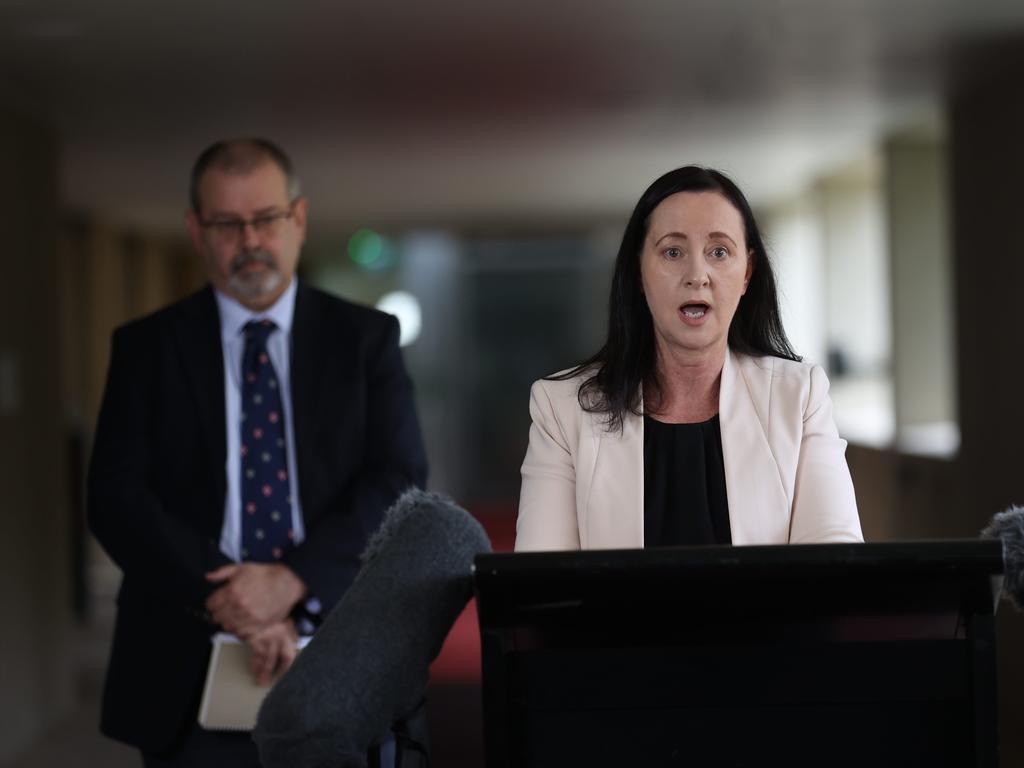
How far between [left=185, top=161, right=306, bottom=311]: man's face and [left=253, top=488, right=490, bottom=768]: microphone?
1.22 meters

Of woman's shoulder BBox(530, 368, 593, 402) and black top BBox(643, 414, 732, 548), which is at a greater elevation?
woman's shoulder BBox(530, 368, 593, 402)

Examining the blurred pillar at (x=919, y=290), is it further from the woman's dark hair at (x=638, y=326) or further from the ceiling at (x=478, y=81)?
the woman's dark hair at (x=638, y=326)

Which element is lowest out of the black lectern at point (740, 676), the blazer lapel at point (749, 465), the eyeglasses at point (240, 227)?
the black lectern at point (740, 676)

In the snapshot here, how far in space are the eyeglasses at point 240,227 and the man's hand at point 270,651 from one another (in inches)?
27.1

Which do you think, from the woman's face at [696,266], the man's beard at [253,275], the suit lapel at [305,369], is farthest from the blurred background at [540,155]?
the woman's face at [696,266]

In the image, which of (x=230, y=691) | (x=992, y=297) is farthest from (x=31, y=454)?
(x=992, y=297)

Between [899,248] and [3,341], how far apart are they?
5.15m

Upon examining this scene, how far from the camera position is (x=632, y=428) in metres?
1.35

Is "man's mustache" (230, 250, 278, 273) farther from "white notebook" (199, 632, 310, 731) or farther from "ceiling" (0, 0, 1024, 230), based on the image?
"ceiling" (0, 0, 1024, 230)

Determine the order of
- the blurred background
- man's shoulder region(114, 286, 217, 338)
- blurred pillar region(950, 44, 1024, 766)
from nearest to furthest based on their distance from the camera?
man's shoulder region(114, 286, 217, 338) → the blurred background → blurred pillar region(950, 44, 1024, 766)

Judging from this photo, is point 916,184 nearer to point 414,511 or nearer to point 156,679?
point 156,679

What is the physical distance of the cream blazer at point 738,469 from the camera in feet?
4.24

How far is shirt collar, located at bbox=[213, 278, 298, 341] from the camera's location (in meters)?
2.36

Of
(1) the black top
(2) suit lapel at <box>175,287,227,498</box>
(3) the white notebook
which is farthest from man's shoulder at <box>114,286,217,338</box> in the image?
(1) the black top
